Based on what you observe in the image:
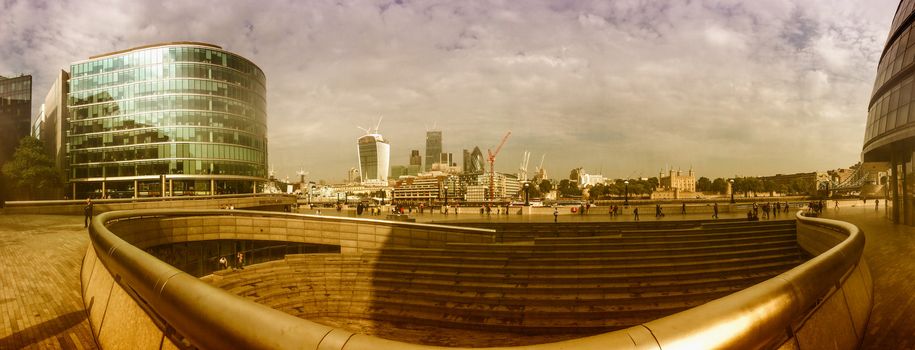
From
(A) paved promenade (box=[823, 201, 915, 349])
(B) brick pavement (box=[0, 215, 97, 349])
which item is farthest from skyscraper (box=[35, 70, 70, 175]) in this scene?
(A) paved promenade (box=[823, 201, 915, 349])

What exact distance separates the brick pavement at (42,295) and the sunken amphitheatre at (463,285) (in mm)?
478

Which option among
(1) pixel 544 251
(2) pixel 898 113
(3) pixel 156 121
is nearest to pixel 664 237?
(1) pixel 544 251

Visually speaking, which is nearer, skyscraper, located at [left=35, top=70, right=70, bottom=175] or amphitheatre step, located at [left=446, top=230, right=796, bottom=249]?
amphitheatre step, located at [left=446, top=230, right=796, bottom=249]

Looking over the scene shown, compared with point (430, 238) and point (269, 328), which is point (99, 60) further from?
point (269, 328)

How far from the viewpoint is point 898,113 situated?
72.6 ft

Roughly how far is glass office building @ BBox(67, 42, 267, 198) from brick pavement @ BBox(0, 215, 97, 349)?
5959cm

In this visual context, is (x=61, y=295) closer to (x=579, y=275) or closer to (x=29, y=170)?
(x=579, y=275)

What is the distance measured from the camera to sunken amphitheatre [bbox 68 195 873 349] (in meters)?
2.31

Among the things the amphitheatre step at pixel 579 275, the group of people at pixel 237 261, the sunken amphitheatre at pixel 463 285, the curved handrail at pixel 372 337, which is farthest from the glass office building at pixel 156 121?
the curved handrail at pixel 372 337

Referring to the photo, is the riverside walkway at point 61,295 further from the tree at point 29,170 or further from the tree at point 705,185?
the tree at point 705,185

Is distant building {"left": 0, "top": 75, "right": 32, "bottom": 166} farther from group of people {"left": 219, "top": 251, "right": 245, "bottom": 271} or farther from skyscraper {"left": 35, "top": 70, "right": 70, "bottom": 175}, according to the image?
group of people {"left": 219, "top": 251, "right": 245, "bottom": 271}

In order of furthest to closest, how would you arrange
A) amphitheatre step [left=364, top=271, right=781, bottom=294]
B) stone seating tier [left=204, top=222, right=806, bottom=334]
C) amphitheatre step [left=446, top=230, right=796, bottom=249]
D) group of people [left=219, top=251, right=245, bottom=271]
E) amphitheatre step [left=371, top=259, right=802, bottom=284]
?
group of people [left=219, top=251, right=245, bottom=271], amphitheatre step [left=446, top=230, right=796, bottom=249], amphitheatre step [left=371, top=259, right=802, bottom=284], amphitheatre step [left=364, top=271, right=781, bottom=294], stone seating tier [left=204, top=222, right=806, bottom=334]

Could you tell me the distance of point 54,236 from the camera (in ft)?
49.2

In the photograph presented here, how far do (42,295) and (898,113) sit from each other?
35268 mm
